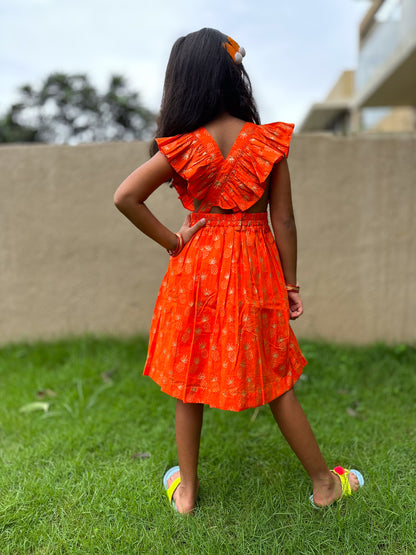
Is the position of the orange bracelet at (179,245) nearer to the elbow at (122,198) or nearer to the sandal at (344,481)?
the elbow at (122,198)

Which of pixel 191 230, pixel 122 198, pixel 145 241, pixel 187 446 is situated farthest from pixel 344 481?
pixel 145 241

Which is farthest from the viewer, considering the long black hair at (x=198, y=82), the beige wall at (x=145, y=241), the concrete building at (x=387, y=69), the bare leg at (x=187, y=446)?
the concrete building at (x=387, y=69)

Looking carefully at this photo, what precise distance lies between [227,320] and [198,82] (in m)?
0.80

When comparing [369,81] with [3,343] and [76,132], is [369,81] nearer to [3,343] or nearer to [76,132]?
[76,132]

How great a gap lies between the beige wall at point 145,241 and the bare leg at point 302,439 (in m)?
1.86

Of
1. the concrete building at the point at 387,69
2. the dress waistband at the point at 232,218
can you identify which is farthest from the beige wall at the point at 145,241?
the concrete building at the point at 387,69

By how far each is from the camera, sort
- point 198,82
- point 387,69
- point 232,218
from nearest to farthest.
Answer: point 198,82 < point 232,218 < point 387,69

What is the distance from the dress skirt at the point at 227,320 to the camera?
1533 millimetres

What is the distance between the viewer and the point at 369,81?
1052 cm

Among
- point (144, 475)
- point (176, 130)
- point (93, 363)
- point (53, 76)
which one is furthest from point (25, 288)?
point (53, 76)

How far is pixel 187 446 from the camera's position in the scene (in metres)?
1.71

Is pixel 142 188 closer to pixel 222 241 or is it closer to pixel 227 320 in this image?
pixel 222 241

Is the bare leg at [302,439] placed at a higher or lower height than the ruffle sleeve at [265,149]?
lower

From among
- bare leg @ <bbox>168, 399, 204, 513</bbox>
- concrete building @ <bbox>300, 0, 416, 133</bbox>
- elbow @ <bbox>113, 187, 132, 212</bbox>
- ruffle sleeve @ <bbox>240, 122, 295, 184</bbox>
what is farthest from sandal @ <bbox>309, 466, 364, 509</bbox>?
concrete building @ <bbox>300, 0, 416, 133</bbox>
